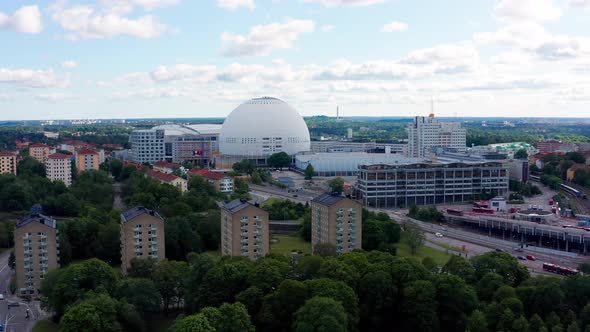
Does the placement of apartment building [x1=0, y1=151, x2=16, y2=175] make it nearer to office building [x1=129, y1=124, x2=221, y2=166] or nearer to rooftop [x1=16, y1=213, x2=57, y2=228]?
office building [x1=129, y1=124, x2=221, y2=166]

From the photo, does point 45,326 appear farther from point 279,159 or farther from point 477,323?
point 279,159

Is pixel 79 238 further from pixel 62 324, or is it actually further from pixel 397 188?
pixel 397 188

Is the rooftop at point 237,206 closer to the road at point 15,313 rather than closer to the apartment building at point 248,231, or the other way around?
the apartment building at point 248,231

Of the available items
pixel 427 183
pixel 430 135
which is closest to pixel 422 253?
pixel 427 183

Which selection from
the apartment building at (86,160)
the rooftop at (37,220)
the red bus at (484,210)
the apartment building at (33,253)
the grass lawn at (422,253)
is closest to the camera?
the apartment building at (33,253)

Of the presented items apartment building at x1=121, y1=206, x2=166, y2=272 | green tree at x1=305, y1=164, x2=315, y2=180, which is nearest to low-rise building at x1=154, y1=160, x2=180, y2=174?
green tree at x1=305, y1=164, x2=315, y2=180

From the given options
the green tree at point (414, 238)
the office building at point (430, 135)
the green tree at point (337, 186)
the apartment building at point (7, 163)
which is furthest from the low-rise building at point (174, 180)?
the office building at point (430, 135)
